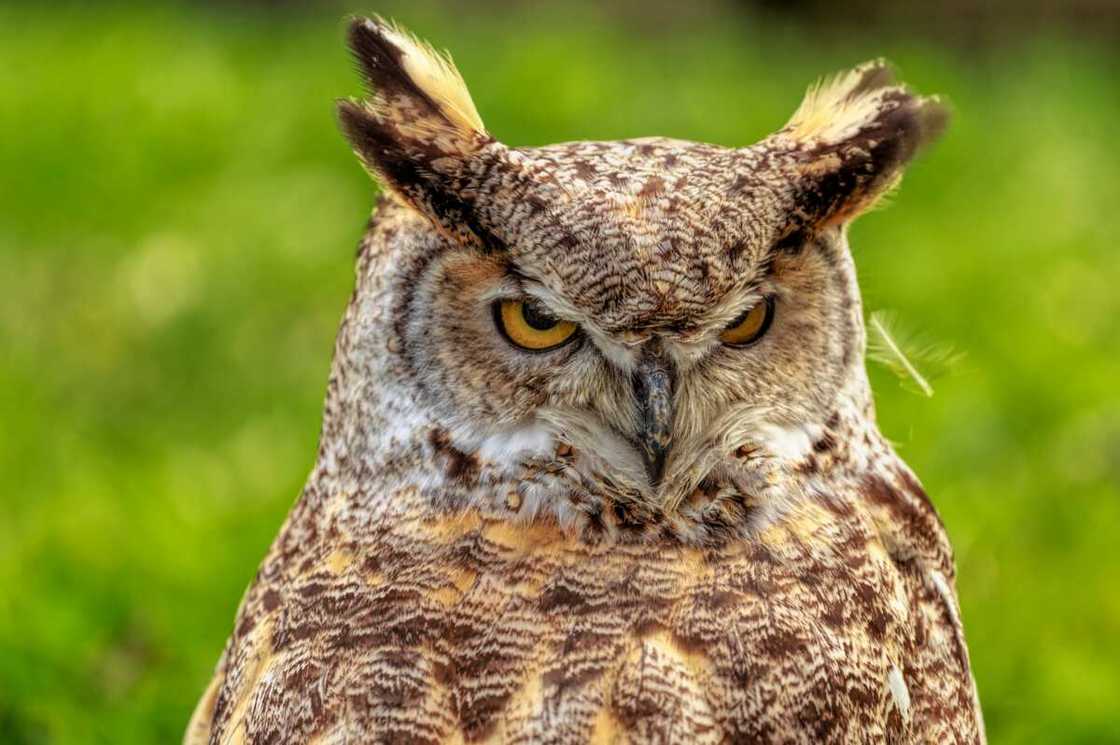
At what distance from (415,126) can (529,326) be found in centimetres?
28

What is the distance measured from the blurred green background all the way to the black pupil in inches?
56.7

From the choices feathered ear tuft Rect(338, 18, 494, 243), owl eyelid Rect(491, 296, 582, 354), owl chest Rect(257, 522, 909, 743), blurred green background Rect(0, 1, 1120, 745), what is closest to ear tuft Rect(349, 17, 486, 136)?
feathered ear tuft Rect(338, 18, 494, 243)

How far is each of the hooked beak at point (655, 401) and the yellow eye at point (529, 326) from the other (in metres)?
0.10

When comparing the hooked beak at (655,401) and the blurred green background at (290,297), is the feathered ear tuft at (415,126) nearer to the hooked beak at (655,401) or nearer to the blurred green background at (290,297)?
the hooked beak at (655,401)

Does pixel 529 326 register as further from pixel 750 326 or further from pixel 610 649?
pixel 610 649

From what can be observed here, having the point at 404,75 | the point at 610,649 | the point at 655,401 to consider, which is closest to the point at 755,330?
the point at 655,401

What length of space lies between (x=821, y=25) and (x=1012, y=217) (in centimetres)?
331

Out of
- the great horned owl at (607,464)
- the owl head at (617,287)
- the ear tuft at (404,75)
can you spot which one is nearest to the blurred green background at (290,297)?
the great horned owl at (607,464)

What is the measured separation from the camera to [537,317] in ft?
6.74

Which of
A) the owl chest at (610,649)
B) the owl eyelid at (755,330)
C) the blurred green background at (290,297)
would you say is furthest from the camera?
the blurred green background at (290,297)

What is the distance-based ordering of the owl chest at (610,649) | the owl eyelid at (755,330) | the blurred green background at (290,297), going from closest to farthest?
the owl chest at (610,649)
the owl eyelid at (755,330)
the blurred green background at (290,297)

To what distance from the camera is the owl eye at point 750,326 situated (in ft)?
6.82

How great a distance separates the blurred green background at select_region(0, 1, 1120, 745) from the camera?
139 inches

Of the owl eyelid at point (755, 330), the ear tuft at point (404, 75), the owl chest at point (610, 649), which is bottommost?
the owl chest at point (610, 649)
